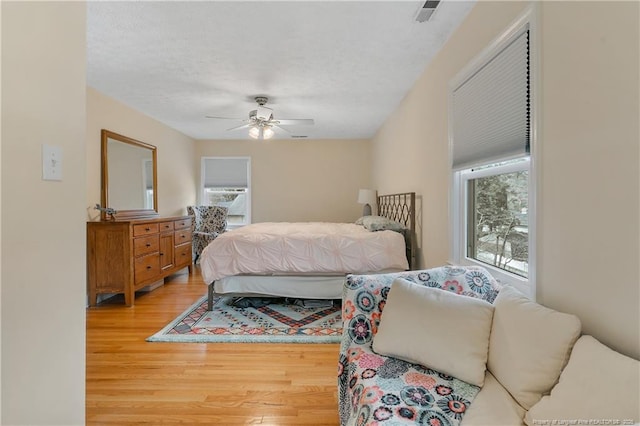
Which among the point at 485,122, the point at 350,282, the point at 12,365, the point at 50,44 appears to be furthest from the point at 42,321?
the point at 485,122

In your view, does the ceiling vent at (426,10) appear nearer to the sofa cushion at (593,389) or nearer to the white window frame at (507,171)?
the white window frame at (507,171)

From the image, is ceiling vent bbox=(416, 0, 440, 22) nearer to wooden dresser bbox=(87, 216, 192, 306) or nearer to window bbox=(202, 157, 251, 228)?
wooden dresser bbox=(87, 216, 192, 306)

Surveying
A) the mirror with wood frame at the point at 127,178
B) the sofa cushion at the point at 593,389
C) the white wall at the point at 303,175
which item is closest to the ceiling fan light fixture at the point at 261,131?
the mirror with wood frame at the point at 127,178

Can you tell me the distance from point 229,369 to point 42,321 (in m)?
1.48

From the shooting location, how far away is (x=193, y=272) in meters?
5.12

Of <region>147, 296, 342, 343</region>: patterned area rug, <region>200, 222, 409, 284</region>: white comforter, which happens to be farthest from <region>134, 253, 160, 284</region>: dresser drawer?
<region>200, 222, 409, 284</region>: white comforter

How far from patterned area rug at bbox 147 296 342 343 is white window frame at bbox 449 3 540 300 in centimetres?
131

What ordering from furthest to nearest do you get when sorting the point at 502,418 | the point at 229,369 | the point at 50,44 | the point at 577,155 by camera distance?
the point at 229,369 → the point at 577,155 → the point at 502,418 → the point at 50,44

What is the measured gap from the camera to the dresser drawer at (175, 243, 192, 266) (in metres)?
4.61

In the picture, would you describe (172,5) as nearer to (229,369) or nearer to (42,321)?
(42,321)

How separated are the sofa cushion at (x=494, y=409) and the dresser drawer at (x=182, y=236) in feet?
14.2

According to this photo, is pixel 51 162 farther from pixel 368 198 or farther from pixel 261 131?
pixel 368 198

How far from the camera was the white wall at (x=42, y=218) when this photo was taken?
2.71ft

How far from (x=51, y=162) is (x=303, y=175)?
5.34 m
